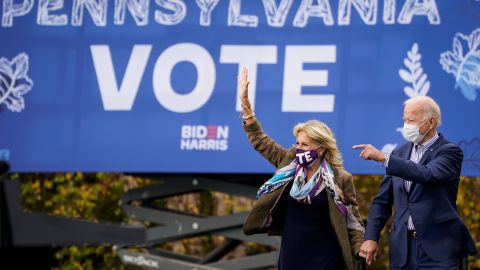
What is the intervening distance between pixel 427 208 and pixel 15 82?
14.6 ft

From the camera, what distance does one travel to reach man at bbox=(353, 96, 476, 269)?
5680 millimetres

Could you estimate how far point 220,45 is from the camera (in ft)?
28.2

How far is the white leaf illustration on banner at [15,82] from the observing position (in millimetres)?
8891

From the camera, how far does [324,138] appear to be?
5.85 m

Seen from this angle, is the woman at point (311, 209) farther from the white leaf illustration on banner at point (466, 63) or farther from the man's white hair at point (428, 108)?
the white leaf illustration on banner at point (466, 63)

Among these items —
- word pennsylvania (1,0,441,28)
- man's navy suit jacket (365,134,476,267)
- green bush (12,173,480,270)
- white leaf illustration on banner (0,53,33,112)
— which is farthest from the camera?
green bush (12,173,480,270)

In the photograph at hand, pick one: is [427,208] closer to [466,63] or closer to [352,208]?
[352,208]

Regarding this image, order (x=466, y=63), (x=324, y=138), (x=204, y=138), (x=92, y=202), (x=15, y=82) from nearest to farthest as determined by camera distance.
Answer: (x=324, y=138)
(x=466, y=63)
(x=204, y=138)
(x=15, y=82)
(x=92, y=202)

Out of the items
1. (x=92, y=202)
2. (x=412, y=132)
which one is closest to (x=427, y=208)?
(x=412, y=132)

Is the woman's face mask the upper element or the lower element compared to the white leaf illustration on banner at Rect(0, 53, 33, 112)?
lower

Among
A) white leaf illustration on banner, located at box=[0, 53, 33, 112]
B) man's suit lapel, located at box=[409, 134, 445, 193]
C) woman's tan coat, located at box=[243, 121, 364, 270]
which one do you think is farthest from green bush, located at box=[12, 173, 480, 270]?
man's suit lapel, located at box=[409, 134, 445, 193]

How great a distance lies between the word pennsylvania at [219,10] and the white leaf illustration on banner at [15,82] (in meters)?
0.34

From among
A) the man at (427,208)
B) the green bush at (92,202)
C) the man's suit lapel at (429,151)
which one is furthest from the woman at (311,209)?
the green bush at (92,202)

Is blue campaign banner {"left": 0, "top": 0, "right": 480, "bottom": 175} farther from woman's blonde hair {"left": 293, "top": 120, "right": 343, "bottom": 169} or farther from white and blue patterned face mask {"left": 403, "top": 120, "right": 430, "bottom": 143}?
white and blue patterned face mask {"left": 403, "top": 120, "right": 430, "bottom": 143}
